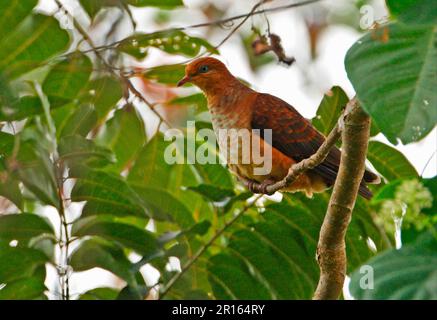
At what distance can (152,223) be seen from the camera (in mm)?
5242

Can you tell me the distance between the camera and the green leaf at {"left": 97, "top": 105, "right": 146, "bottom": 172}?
477cm

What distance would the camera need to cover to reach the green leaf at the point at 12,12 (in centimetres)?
403

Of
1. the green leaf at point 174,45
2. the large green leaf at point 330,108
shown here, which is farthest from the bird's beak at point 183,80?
the large green leaf at point 330,108

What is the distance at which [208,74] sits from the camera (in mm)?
5449

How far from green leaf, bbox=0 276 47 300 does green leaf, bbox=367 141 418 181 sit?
1659 millimetres

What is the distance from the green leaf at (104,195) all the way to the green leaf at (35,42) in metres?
0.84

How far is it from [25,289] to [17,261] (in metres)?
0.13

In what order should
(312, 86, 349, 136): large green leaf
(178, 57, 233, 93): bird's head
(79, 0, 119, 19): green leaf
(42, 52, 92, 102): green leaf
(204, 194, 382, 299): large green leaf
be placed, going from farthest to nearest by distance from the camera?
(178, 57, 233, 93): bird's head
(42, 52, 92, 102): green leaf
(204, 194, 382, 299): large green leaf
(312, 86, 349, 136): large green leaf
(79, 0, 119, 19): green leaf

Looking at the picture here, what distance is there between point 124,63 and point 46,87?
Result: 43 centimetres

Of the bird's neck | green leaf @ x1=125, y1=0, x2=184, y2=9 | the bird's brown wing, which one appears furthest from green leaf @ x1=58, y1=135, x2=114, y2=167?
the bird's brown wing

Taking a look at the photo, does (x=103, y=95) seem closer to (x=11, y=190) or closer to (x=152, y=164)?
(x=152, y=164)

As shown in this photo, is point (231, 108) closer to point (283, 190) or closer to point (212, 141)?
point (212, 141)

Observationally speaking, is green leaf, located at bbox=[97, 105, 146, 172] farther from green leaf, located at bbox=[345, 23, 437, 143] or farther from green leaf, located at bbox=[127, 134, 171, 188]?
green leaf, located at bbox=[345, 23, 437, 143]
